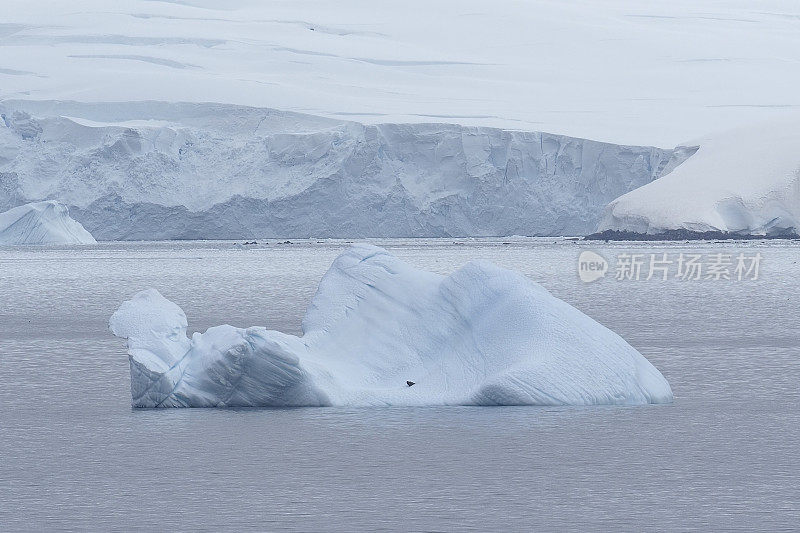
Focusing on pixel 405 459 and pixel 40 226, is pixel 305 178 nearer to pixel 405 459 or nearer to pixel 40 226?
pixel 40 226

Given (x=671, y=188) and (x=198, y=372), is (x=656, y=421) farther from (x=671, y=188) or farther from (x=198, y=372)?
(x=671, y=188)

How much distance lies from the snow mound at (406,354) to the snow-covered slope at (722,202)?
155 feet

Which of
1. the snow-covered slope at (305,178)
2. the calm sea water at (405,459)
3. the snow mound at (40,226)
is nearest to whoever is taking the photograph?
the calm sea water at (405,459)

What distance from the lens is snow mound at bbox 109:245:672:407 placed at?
9133 millimetres

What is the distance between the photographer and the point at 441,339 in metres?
10.1

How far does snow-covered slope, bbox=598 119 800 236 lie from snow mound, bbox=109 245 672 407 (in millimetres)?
47109

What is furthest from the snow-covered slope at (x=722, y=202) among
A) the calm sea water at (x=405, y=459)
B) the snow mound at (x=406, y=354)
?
the snow mound at (x=406, y=354)

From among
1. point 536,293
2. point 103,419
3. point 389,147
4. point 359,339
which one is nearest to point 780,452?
point 536,293

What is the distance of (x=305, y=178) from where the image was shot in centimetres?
5419

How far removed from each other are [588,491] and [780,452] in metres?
1.57

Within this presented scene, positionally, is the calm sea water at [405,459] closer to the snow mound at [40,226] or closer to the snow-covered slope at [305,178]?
the snow mound at [40,226]

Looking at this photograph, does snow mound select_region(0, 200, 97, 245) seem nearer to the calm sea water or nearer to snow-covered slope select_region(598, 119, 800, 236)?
snow-covered slope select_region(598, 119, 800, 236)

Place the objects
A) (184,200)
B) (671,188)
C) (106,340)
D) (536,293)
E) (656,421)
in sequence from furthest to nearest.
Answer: (671,188) → (184,200) → (106,340) → (536,293) → (656,421)

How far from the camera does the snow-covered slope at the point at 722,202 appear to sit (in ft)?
192
